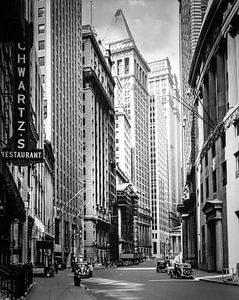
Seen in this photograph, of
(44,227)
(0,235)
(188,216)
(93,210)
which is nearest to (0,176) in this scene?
(0,235)

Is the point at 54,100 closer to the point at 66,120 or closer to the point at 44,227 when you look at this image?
the point at 66,120

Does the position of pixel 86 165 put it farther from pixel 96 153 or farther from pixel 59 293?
pixel 59 293

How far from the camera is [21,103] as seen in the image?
120ft

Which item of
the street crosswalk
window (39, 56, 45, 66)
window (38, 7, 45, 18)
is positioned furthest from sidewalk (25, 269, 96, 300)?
window (38, 7, 45, 18)

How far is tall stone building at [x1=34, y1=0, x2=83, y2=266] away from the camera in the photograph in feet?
328

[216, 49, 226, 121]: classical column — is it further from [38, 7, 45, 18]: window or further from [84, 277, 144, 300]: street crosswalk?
[38, 7, 45, 18]: window

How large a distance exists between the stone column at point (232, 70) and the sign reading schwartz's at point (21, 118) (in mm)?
25777

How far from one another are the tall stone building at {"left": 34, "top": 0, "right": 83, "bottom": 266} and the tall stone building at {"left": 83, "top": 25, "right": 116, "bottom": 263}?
5653 millimetres

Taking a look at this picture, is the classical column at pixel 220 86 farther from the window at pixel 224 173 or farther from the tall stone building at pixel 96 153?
the tall stone building at pixel 96 153

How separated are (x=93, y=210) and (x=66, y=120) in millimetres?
27794

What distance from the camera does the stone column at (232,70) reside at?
188 feet

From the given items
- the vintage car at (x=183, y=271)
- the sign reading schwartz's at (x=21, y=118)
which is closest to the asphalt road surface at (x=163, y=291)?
the vintage car at (x=183, y=271)

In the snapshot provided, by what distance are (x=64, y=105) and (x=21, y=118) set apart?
76100 mm

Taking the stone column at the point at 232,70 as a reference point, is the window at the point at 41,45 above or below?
above
